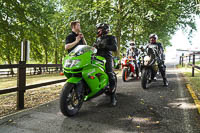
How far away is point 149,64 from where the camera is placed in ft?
19.8

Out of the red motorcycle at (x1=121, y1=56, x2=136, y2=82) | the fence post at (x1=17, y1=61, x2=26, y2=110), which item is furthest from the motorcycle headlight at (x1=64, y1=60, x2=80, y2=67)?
the red motorcycle at (x1=121, y1=56, x2=136, y2=82)

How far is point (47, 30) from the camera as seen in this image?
16.2 meters

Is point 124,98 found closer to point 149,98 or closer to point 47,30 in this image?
point 149,98

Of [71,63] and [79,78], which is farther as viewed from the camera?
[79,78]

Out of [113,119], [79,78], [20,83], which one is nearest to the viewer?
[113,119]

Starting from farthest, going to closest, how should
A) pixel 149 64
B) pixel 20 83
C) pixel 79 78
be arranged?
1. pixel 149 64
2. pixel 20 83
3. pixel 79 78

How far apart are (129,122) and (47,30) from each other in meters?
15.2

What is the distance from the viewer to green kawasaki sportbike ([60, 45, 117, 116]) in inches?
124

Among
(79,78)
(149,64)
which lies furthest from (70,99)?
(149,64)

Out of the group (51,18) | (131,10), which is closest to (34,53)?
(51,18)

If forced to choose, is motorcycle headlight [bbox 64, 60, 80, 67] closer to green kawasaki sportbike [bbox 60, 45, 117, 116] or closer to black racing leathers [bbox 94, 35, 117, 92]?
green kawasaki sportbike [bbox 60, 45, 117, 116]

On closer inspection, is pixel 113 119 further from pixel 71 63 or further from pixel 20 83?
pixel 20 83

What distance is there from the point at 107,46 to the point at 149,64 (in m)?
2.72

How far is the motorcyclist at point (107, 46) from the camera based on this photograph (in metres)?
3.98
